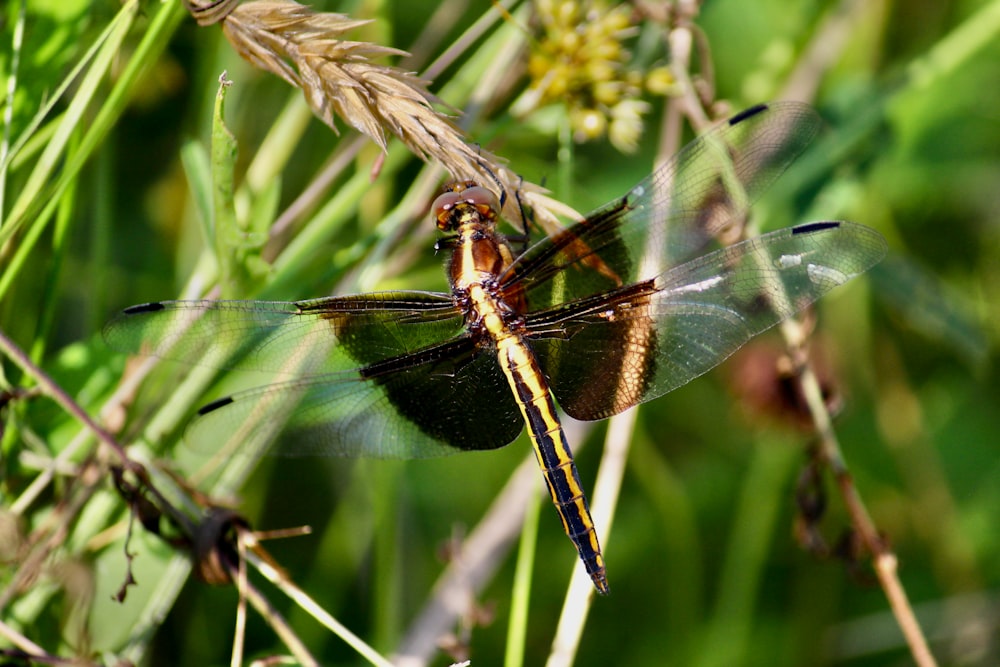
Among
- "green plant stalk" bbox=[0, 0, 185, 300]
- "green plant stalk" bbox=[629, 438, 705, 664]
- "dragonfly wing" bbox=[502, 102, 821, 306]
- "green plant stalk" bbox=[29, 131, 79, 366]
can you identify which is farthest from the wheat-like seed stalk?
"green plant stalk" bbox=[629, 438, 705, 664]

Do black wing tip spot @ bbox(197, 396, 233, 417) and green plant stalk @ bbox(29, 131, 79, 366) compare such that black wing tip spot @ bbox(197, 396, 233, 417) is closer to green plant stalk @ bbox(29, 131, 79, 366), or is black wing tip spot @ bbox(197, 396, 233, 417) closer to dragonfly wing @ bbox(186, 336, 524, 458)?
dragonfly wing @ bbox(186, 336, 524, 458)

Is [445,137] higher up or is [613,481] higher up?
[445,137]

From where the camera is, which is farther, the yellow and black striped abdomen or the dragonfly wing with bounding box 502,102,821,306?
the yellow and black striped abdomen

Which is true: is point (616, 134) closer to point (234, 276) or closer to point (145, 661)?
point (234, 276)

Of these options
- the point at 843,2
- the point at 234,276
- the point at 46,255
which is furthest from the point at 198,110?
the point at 843,2

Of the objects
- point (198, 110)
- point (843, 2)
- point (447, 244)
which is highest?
point (843, 2)

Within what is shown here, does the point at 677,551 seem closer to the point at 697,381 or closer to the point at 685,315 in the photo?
the point at 697,381

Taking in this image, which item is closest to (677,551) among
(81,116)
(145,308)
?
(145,308)

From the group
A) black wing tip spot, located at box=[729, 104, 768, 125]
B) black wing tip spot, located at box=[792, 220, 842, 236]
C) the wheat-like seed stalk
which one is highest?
the wheat-like seed stalk
